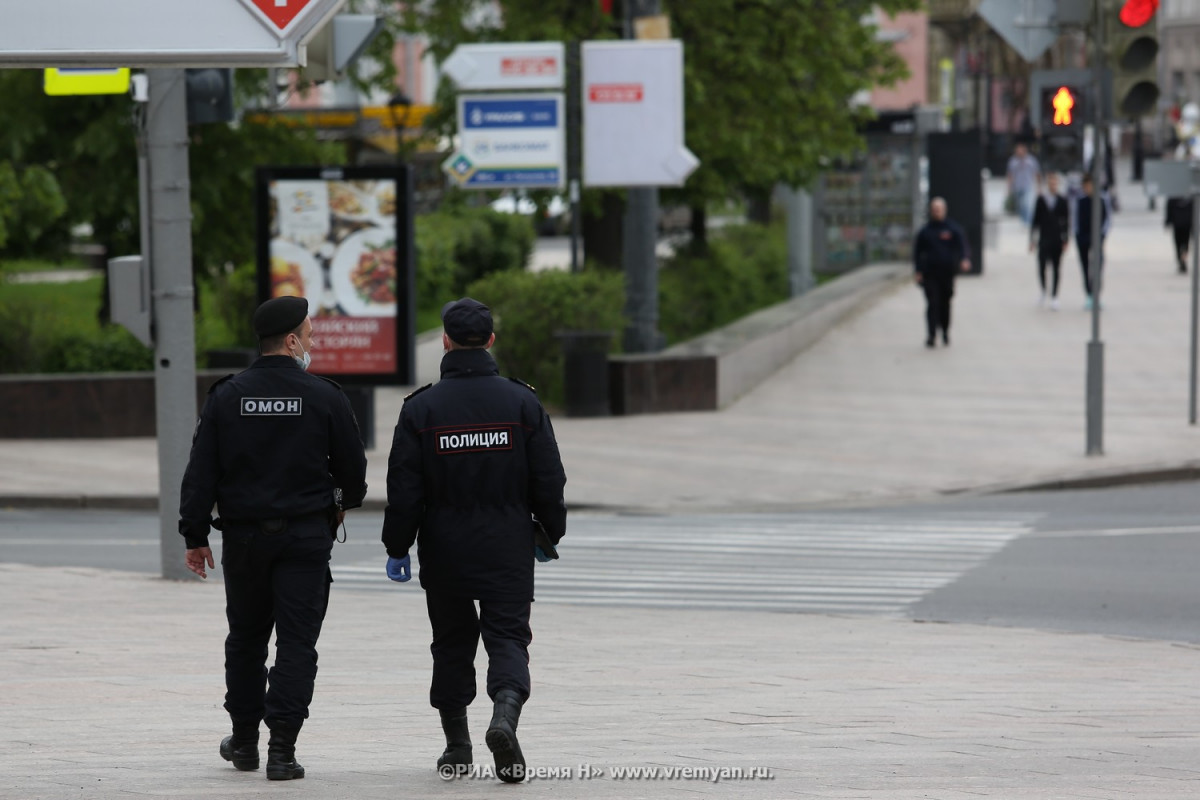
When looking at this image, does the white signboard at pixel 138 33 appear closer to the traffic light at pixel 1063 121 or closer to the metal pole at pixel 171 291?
the metal pole at pixel 171 291

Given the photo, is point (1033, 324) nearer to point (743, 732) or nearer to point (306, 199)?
point (306, 199)

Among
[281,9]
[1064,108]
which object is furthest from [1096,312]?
[281,9]

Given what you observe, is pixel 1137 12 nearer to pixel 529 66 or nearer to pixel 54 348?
pixel 529 66

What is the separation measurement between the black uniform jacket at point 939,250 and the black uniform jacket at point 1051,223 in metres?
3.07

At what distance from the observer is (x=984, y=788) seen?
5832mm

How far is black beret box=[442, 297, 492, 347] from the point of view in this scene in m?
6.05

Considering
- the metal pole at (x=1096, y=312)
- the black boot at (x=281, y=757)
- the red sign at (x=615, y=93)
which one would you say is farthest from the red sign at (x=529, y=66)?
the black boot at (x=281, y=757)

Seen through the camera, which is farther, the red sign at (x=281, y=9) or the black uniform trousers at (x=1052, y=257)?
the black uniform trousers at (x=1052, y=257)

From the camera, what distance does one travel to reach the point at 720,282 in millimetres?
30188

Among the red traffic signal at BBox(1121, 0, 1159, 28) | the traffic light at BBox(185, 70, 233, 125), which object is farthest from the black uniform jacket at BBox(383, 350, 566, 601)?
the red traffic signal at BBox(1121, 0, 1159, 28)

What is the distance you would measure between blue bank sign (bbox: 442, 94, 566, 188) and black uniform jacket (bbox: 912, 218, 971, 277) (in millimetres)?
4784

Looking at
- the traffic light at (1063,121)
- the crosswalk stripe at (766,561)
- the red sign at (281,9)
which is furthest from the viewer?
the traffic light at (1063,121)

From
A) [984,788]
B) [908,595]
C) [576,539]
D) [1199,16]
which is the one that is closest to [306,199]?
[576,539]

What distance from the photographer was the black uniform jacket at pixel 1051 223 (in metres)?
26.7
